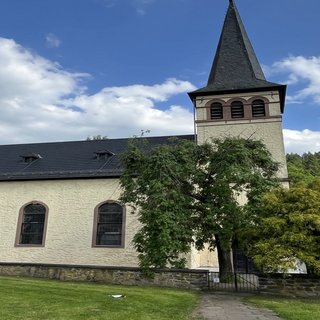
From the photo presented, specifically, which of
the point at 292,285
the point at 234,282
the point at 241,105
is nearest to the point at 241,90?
the point at 241,105

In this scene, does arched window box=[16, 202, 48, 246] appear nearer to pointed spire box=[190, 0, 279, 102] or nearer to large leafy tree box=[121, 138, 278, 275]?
large leafy tree box=[121, 138, 278, 275]

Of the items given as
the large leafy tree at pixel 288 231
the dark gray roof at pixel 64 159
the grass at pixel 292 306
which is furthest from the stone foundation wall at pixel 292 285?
the dark gray roof at pixel 64 159

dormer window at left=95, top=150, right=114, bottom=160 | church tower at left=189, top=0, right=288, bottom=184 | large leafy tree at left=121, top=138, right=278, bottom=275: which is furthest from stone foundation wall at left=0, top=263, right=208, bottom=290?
church tower at left=189, top=0, right=288, bottom=184

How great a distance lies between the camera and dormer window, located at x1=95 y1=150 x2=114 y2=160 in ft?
72.7

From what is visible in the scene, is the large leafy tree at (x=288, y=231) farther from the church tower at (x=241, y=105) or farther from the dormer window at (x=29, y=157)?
the dormer window at (x=29, y=157)

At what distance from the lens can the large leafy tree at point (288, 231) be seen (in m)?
10.4

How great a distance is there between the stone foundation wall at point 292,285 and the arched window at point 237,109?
1211 cm

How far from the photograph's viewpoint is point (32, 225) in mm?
20469

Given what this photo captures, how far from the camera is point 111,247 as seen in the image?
18953 millimetres

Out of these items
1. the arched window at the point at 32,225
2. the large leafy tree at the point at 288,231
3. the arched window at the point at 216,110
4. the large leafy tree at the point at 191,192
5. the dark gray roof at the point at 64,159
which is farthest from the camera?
the arched window at the point at 216,110

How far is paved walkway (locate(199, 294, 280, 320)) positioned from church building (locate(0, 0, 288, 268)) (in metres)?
7.99

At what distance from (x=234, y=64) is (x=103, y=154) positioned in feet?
36.2

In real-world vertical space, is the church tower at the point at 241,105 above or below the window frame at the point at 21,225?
above

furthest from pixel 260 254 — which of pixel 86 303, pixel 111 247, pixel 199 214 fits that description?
pixel 111 247
